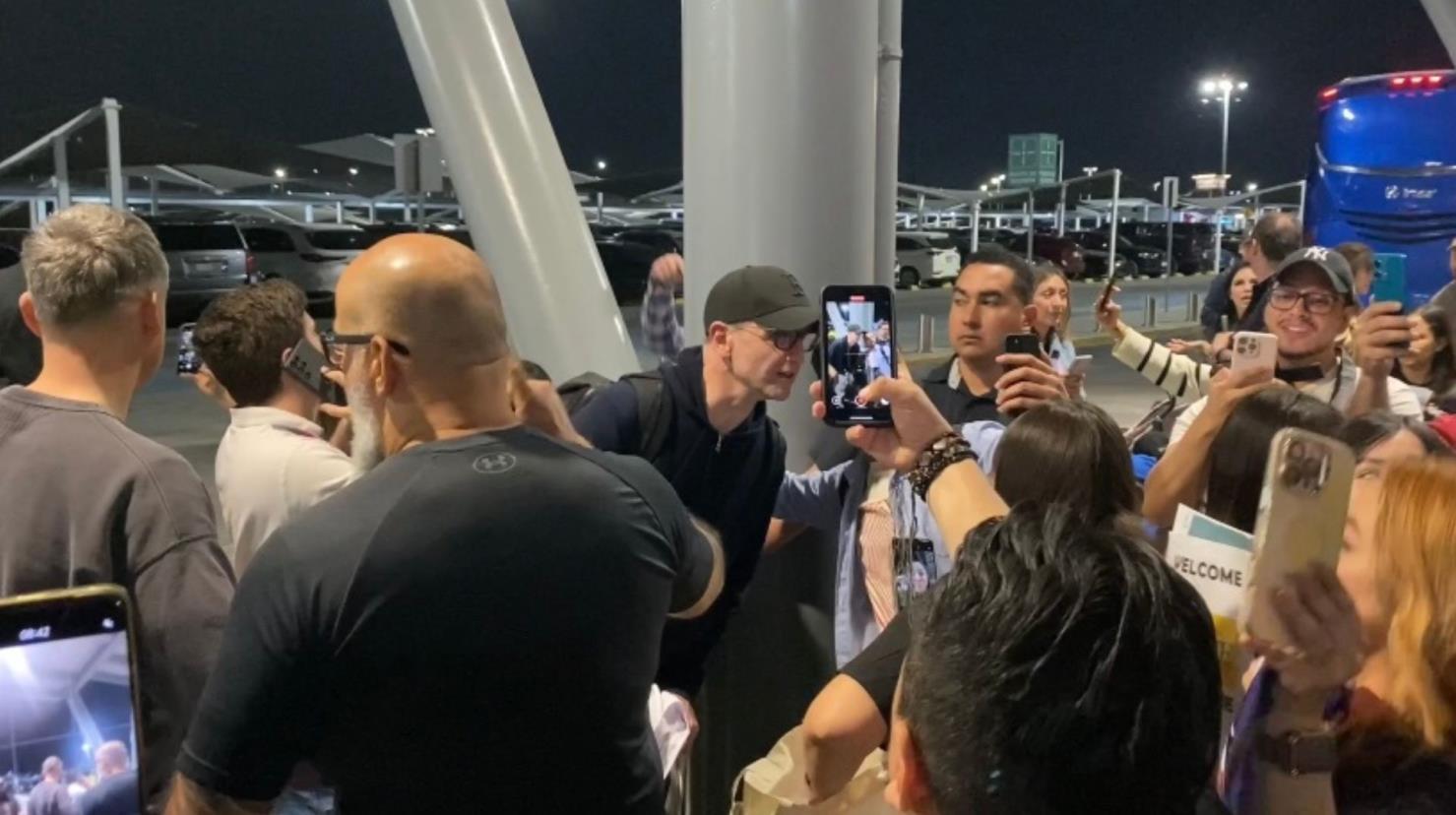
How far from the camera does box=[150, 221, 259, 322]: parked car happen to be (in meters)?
21.5

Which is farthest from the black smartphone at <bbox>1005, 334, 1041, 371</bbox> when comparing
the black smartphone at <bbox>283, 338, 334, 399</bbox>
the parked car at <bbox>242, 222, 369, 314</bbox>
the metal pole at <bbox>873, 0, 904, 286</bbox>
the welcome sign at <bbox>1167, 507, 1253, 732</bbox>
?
the parked car at <bbox>242, 222, 369, 314</bbox>

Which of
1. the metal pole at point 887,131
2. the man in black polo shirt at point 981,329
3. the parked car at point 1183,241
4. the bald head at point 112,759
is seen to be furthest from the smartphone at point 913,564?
the parked car at point 1183,241

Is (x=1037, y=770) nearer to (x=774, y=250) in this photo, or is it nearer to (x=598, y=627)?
(x=598, y=627)

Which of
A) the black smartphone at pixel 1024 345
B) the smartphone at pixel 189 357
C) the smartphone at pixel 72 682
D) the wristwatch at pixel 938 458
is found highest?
the black smartphone at pixel 1024 345

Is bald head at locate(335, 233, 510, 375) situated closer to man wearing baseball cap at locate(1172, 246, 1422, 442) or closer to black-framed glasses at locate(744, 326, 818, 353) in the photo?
black-framed glasses at locate(744, 326, 818, 353)

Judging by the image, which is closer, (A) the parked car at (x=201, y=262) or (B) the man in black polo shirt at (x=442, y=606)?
(B) the man in black polo shirt at (x=442, y=606)

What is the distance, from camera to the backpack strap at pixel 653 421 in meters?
3.51

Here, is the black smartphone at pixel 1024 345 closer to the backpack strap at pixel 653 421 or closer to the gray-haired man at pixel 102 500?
the backpack strap at pixel 653 421

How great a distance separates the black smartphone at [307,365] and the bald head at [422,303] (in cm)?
127

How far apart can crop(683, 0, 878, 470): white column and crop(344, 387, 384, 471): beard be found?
1.80 metres

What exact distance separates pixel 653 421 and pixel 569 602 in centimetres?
151

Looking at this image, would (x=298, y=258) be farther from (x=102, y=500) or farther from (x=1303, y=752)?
(x=1303, y=752)

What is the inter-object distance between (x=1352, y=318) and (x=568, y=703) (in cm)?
331

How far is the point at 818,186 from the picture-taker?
150 inches
